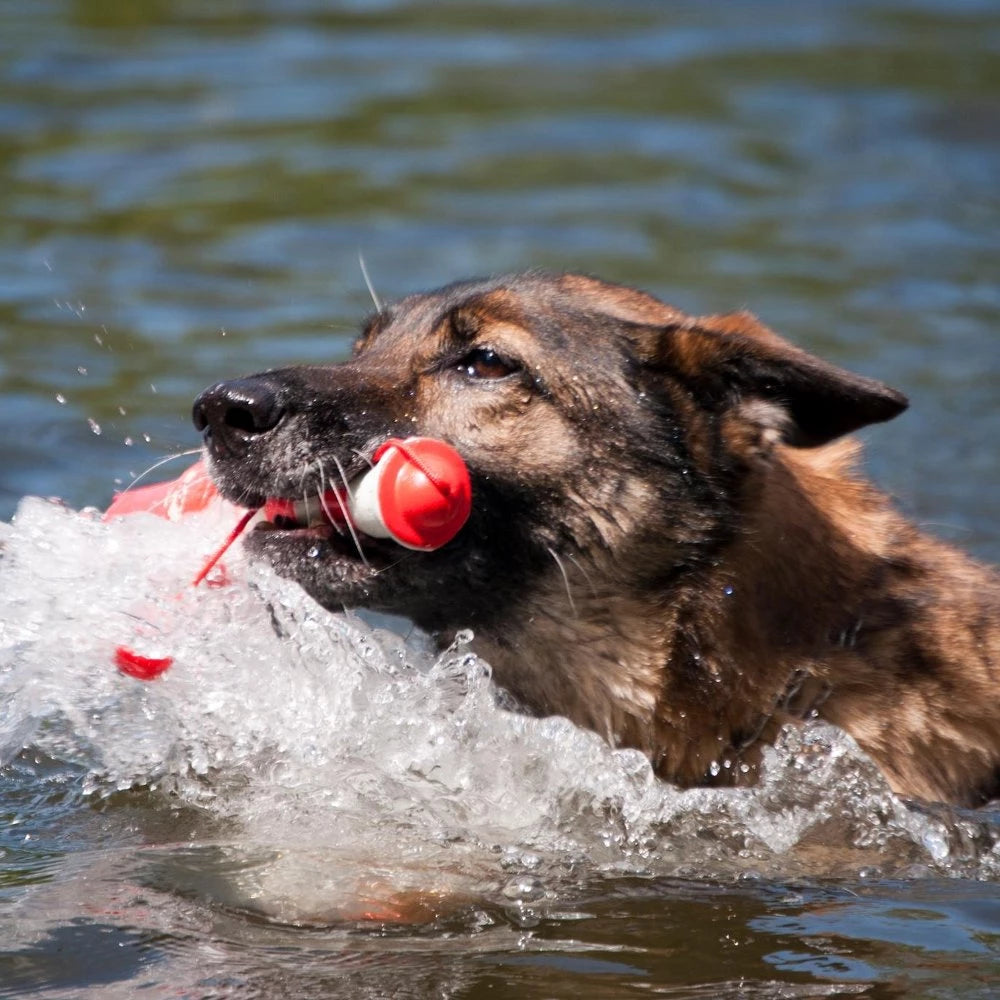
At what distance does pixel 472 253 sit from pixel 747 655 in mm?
7293

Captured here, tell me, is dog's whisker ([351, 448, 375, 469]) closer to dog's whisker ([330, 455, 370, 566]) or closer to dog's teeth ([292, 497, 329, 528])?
dog's whisker ([330, 455, 370, 566])

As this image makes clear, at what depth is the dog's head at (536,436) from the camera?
4797mm

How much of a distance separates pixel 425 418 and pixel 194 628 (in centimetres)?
92

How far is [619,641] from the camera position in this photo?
16.4 ft

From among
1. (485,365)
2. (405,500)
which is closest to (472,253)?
(485,365)

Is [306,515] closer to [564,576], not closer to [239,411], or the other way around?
[239,411]

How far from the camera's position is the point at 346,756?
17.3ft

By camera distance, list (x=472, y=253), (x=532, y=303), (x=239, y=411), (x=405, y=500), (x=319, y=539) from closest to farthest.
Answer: (x=405, y=500), (x=239, y=411), (x=319, y=539), (x=532, y=303), (x=472, y=253)

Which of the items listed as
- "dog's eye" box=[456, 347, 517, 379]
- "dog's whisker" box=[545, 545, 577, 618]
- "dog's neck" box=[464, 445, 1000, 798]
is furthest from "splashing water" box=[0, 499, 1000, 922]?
"dog's eye" box=[456, 347, 517, 379]

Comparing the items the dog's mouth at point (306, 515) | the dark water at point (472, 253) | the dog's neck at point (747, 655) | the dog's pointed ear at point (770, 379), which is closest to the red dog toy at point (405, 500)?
the dog's mouth at point (306, 515)

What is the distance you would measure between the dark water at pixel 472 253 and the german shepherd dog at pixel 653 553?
1.43 ft

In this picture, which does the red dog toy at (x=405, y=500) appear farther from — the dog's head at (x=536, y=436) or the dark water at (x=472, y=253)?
the dark water at (x=472, y=253)

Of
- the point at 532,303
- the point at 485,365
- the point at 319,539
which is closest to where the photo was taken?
the point at 319,539

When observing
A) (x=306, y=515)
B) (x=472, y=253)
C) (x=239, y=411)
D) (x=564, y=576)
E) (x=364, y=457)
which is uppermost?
(x=472, y=253)
